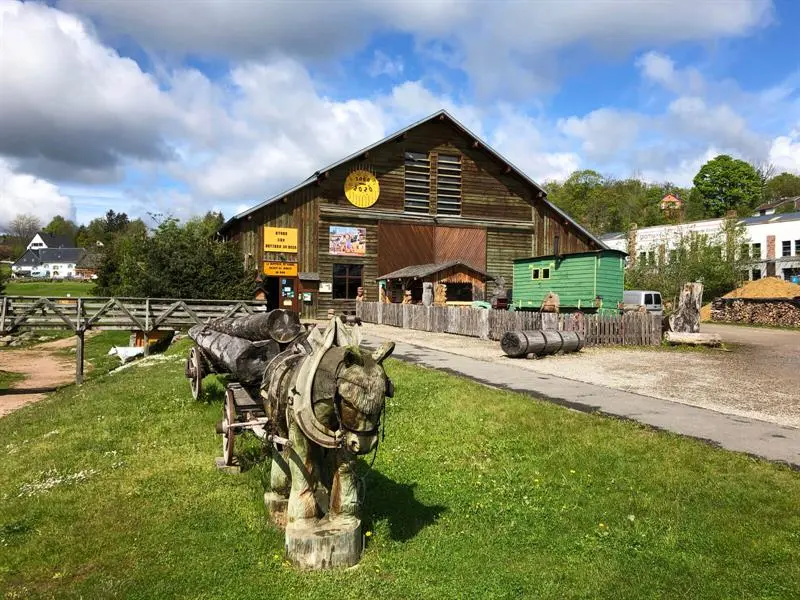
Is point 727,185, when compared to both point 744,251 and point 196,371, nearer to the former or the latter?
point 744,251

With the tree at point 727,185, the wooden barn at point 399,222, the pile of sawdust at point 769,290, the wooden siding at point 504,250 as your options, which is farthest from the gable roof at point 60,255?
the pile of sawdust at point 769,290

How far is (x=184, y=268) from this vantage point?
28234 millimetres

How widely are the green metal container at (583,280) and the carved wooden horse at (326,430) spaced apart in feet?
69.8

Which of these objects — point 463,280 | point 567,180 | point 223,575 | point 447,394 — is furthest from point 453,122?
point 567,180

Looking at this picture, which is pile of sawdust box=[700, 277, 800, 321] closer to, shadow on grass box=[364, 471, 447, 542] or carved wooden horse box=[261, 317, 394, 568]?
shadow on grass box=[364, 471, 447, 542]

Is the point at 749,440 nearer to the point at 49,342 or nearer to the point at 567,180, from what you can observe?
the point at 49,342

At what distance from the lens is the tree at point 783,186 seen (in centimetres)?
8281

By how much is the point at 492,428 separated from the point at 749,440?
11.4ft

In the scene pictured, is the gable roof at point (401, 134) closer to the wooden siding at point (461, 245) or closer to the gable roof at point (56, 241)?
the wooden siding at point (461, 245)

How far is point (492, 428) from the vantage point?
8797mm

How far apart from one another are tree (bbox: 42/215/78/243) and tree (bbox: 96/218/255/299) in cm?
14325

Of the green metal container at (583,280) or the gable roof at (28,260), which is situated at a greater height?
the gable roof at (28,260)

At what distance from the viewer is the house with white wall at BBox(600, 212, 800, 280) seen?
46.8 m

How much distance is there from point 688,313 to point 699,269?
24.4 m
